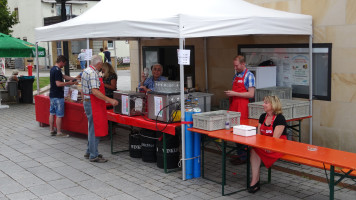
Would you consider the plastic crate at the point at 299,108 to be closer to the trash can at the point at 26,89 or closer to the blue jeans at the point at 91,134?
the blue jeans at the point at 91,134

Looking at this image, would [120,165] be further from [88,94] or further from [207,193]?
[207,193]

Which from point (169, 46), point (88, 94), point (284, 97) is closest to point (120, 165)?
point (88, 94)

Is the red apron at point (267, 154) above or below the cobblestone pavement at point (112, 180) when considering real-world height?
above

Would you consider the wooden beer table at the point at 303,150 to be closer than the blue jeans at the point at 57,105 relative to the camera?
Yes

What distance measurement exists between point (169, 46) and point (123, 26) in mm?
4854

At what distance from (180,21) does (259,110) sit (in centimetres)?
192

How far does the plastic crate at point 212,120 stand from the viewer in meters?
5.62

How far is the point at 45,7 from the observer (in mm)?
35656

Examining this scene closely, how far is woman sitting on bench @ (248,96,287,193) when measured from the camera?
5.42 m

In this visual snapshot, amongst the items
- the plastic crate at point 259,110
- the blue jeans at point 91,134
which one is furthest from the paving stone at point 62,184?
the plastic crate at point 259,110

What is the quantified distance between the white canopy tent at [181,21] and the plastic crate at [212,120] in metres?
0.28

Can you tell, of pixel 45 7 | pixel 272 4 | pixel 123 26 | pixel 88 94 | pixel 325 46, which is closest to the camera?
pixel 123 26

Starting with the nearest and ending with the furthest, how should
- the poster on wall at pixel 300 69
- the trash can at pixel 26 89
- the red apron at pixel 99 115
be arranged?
the red apron at pixel 99 115 → the poster on wall at pixel 300 69 → the trash can at pixel 26 89

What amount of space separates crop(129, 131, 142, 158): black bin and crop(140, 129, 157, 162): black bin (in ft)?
0.79
